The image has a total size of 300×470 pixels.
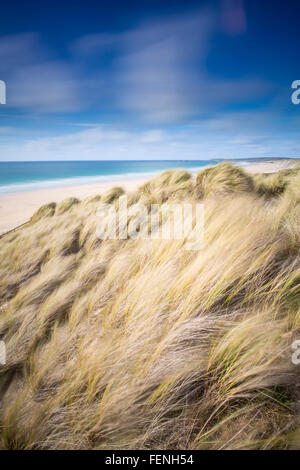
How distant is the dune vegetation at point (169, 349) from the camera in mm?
Answer: 935

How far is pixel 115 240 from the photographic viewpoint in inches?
115

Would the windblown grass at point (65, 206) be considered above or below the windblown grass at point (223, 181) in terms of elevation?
below

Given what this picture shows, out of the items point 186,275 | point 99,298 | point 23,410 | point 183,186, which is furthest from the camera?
point 183,186

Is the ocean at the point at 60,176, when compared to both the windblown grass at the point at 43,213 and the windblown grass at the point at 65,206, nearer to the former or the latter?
the windblown grass at the point at 65,206

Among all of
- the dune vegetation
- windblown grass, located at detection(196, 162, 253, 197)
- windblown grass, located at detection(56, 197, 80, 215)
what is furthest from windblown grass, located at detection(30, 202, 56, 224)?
windblown grass, located at detection(196, 162, 253, 197)

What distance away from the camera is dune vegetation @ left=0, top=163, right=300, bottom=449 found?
3.07ft

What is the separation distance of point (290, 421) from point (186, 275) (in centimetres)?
92

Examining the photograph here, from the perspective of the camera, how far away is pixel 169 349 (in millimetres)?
1156

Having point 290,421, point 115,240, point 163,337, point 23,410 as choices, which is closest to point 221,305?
point 163,337

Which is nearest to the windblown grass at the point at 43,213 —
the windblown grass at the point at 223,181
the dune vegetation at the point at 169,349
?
the dune vegetation at the point at 169,349

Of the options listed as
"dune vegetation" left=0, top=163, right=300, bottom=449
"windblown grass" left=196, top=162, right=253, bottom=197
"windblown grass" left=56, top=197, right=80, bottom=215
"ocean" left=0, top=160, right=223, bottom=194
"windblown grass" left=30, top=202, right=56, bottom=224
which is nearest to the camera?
"dune vegetation" left=0, top=163, right=300, bottom=449

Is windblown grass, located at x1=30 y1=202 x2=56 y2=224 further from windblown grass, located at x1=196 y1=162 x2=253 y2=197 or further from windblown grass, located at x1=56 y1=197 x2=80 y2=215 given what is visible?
windblown grass, located at x1=196 y1=162 x2=253 y2=197

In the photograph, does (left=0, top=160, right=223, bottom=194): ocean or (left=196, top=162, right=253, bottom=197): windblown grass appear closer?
(left=196, top=162, right=253, bottom=197): windblown grass

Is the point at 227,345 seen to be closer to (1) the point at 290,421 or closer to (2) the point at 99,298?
(1) the point at 290,421
